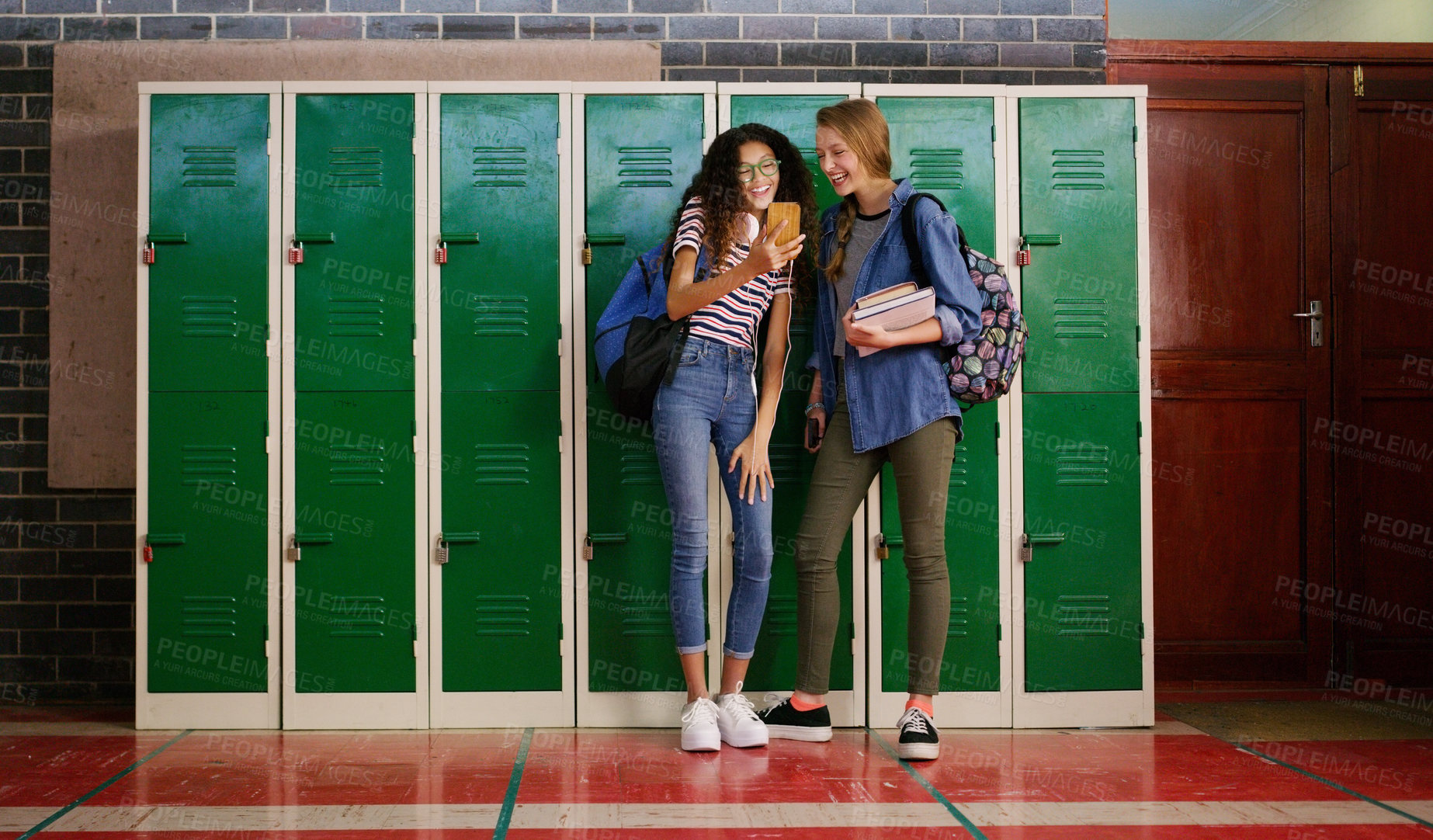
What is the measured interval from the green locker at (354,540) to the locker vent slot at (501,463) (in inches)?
7.6

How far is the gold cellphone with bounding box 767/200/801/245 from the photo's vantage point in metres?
2.52

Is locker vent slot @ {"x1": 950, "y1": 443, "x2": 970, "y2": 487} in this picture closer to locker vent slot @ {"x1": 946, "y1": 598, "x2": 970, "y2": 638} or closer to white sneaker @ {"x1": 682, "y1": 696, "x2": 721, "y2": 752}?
locker vent slot @ {"x1": 946, "y1": 598, "x2": 970, "y2": 638}

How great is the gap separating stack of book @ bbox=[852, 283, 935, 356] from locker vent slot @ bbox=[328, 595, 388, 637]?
1580 millimetres

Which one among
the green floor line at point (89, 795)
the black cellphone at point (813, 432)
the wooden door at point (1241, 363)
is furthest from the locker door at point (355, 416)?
the wooden door at point (1241, 363)

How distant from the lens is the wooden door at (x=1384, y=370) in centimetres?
367

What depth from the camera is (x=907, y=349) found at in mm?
2701

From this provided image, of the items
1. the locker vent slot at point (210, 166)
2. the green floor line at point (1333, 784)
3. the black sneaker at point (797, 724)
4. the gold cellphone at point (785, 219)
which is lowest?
the green floor line at point (1333, 784)

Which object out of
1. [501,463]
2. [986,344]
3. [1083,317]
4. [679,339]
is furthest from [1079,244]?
[501,463]

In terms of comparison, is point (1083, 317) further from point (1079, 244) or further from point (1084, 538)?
point (1084, 538)

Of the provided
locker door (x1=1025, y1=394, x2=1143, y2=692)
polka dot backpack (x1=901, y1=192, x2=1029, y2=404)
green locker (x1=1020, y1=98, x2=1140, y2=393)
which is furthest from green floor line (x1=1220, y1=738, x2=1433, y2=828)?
polka dot backpack (x1=901, y1=192, x2=1029, y2=404)

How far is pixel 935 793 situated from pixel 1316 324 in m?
2.38

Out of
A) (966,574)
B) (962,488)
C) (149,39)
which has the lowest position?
(966,574)

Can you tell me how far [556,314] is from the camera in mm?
3020

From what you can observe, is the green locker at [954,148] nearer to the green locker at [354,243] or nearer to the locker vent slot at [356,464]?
the green locker at [354,243]
